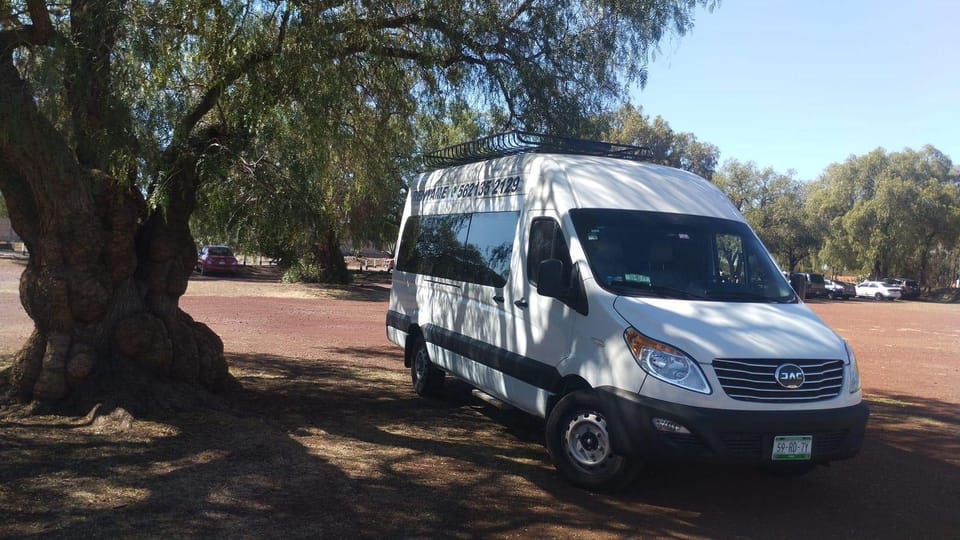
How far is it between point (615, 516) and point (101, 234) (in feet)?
18.6

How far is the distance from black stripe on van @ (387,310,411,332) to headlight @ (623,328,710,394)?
480 cm

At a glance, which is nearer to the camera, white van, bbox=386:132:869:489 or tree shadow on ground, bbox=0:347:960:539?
tree shadow on ground, bbox=0:347:960:539

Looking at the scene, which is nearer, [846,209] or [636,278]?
[636,278]

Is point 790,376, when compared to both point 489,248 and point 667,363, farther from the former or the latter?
point 489,248

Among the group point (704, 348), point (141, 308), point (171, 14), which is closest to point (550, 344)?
point (704, 348)

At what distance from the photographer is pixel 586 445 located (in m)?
6.13

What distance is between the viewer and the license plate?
5.53 metres

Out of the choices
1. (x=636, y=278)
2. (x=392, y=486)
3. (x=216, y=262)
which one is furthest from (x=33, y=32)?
(x=216, y=262)

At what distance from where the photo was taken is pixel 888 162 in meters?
60.3

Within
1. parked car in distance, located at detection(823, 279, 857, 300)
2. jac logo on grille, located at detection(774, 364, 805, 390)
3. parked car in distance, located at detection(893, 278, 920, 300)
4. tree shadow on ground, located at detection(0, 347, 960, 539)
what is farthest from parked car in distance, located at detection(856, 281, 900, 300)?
jac logo on grille, located at detection(774, 364, 805, 390)

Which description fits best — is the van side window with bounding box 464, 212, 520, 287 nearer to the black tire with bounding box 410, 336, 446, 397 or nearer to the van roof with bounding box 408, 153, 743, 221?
the van roof with bounding box 408, 153, 743, 221

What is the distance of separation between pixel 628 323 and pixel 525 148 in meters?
3.05

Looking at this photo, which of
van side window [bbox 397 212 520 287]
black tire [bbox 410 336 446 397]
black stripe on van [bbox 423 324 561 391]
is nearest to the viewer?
black stripe on van [bbox 423 324 561 391]

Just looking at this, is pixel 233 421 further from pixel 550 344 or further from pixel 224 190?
pixel 550 344
